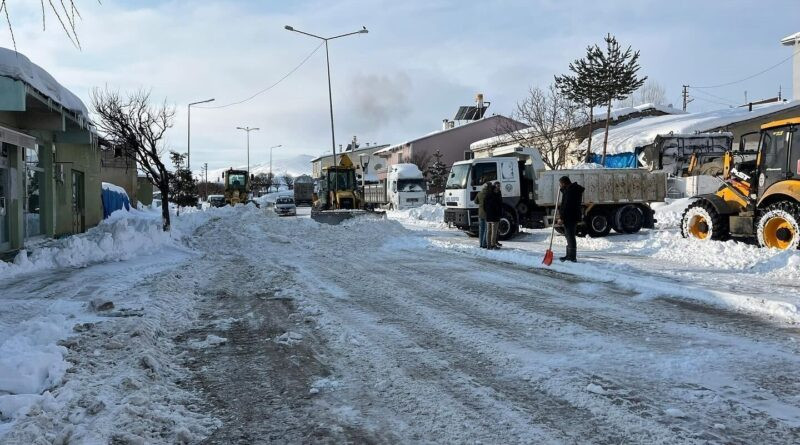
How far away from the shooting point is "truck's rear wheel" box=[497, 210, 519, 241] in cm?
1823

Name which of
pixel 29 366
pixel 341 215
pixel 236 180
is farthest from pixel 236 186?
pixel 29 366

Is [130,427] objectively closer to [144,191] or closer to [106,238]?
[106,238]

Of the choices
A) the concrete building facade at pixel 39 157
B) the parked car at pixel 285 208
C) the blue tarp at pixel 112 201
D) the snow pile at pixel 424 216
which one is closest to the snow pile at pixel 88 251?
the concrete building facade at pixel 39 157

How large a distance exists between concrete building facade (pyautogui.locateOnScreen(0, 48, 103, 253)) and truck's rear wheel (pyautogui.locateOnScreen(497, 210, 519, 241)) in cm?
1223

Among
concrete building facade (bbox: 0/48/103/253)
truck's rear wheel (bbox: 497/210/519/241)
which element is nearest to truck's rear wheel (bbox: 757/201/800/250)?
truck's rear wheel (bbox: 497/210/519/241)

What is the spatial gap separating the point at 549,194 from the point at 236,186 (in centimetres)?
3692

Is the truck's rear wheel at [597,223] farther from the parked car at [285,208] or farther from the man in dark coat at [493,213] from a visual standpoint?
the parked car at [285,208]

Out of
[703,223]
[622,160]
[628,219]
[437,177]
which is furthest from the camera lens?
[437,177]

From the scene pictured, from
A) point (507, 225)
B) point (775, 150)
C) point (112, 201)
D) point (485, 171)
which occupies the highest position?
point (775, 150)

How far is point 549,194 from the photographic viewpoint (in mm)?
18203

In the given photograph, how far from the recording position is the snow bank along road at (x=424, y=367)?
3.88 meters

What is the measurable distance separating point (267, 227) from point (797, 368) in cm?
2023

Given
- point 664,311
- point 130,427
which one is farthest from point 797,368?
point 130,427

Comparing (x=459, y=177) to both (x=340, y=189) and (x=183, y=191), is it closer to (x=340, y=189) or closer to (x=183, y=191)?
(x=340, y=189)
